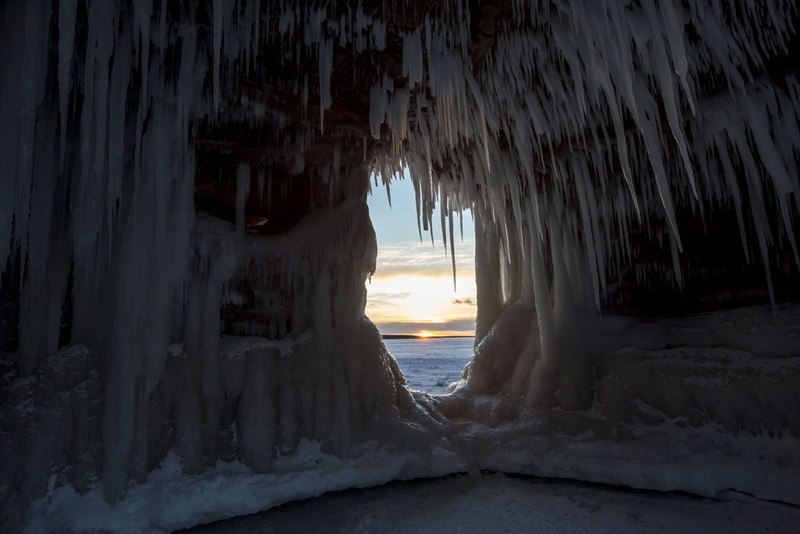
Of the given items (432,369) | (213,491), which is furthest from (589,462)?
(432,369)

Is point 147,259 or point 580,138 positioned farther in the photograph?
point 580,138

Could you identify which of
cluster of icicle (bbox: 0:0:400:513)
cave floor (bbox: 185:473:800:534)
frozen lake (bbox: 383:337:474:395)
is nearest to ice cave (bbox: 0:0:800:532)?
cluster of icicle (bbox: 0:0:400:513)

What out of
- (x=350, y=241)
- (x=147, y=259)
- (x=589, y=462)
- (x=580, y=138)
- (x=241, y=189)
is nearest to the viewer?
(x=147, y=259)

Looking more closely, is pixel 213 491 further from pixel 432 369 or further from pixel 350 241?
pixel 432 369

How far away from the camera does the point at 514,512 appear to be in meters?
3.86

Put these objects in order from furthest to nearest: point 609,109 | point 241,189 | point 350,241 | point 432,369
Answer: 1. point 432,369
2. point 350,241
3. point 241,189
4. point 609,109

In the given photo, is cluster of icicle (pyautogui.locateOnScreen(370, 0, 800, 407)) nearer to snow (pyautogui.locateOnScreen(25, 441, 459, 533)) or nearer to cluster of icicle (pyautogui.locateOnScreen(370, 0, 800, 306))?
cluster of icicle (pyautogui.locateOnScreen(370, 0, 800, 306))

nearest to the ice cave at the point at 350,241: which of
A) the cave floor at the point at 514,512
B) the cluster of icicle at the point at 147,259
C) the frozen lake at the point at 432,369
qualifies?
the cluster of icicle at the point at 147,259

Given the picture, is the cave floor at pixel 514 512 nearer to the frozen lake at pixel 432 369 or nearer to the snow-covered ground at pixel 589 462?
the snow-covered ground at pixel 589 462

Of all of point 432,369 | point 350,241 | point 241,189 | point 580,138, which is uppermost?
point 580,138

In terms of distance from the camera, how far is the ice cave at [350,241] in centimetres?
304

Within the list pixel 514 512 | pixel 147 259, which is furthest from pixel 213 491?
pixel 514 512

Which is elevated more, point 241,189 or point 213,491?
point 241,189

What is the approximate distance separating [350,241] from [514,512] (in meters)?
3.50
